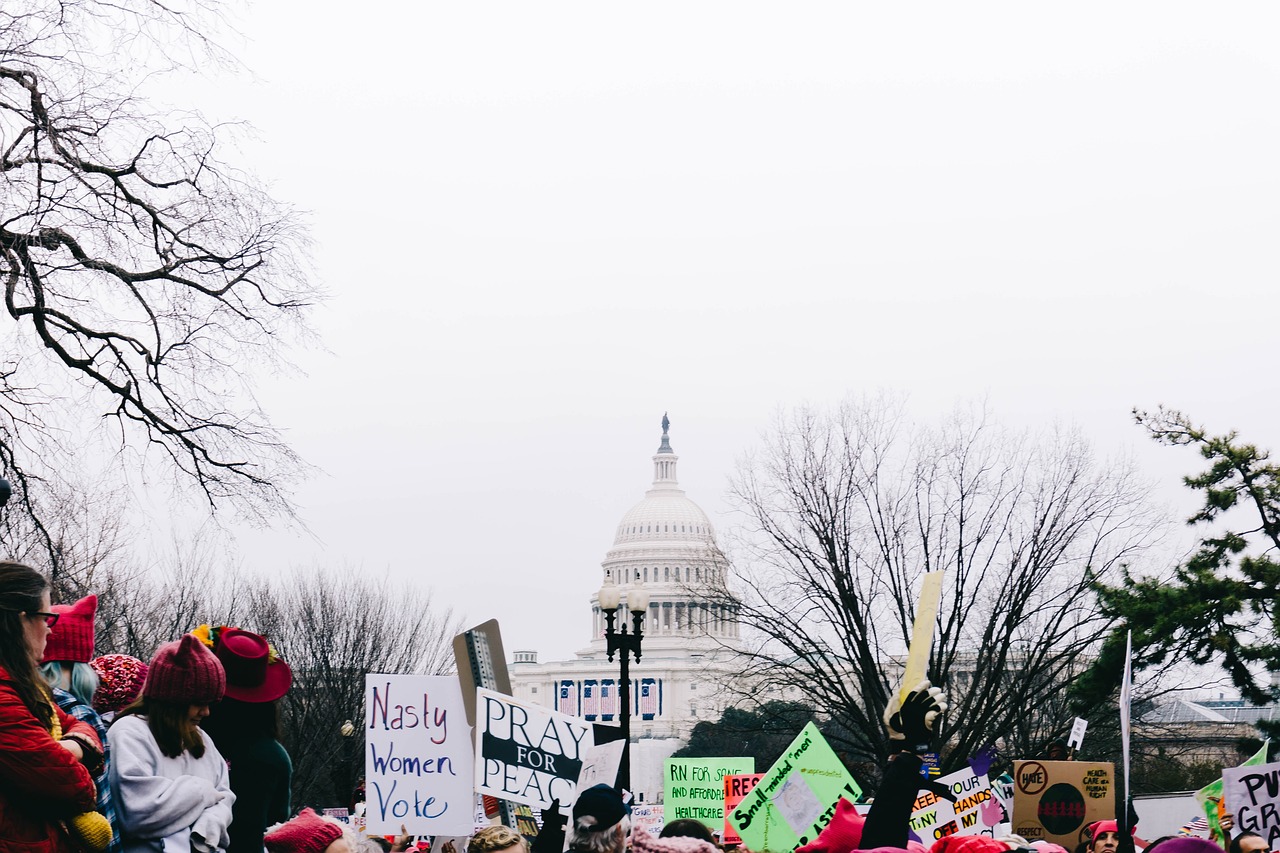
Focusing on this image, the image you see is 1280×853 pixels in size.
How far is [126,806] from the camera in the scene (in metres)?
4.41

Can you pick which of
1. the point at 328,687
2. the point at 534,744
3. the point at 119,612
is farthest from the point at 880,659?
the point at 534,744

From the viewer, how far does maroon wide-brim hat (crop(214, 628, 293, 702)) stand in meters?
5.09

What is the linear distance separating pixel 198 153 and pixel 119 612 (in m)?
20.2

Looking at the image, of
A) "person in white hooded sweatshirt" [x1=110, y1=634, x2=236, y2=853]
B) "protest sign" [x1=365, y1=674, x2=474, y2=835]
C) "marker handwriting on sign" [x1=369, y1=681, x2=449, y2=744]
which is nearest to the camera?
"person in white hooded sweatshirt" [x1=110, y1=634, x2=236, y2=853]

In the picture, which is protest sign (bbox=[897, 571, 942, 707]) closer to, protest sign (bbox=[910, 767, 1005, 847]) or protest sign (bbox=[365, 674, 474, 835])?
protest sign (bbox=[365, 674, 474, 835])

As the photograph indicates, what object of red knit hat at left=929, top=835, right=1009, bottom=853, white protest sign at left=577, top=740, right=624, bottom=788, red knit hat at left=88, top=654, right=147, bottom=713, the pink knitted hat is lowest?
red knit hat at left=929, top=835, right=1009, bottom=853

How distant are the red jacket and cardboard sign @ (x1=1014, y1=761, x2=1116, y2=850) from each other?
6651 millimetres

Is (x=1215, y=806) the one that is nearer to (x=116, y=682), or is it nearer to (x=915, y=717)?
(x=915, y=717)

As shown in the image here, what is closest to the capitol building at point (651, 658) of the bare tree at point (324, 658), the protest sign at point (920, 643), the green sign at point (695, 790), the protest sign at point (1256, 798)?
the bare tree at point (324, 658)

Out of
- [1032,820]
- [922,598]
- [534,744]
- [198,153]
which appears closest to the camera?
[922,598]

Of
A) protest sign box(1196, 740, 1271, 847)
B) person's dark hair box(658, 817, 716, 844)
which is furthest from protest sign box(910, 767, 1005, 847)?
person's dark hair box(658, 817, 716, 844)

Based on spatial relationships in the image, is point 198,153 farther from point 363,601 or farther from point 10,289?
point 363,601

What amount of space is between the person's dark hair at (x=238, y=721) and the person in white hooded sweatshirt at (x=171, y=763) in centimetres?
53

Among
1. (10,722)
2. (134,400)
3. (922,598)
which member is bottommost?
(10,722)
